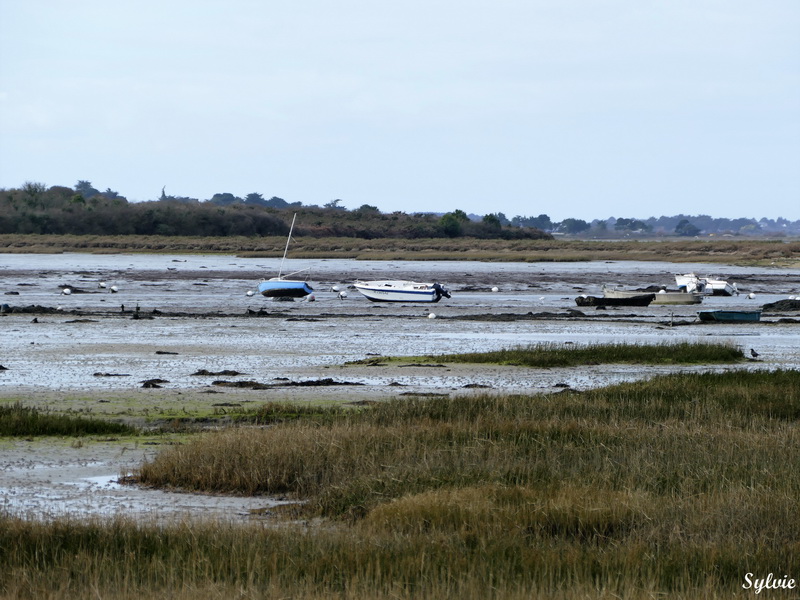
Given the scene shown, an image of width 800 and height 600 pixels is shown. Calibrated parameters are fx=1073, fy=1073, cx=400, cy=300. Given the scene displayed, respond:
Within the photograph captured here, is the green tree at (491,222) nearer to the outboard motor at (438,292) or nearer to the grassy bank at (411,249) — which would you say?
the grassy bank at (411,249)

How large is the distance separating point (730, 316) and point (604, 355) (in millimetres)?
14914

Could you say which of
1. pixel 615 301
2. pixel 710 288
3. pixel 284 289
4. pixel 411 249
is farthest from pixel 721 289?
pixel 411 249

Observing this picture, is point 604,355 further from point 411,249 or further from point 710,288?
point 411,249

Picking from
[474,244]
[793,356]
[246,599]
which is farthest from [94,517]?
[474,244]

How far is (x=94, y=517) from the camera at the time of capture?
9.59 metres

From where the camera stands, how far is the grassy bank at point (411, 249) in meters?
108

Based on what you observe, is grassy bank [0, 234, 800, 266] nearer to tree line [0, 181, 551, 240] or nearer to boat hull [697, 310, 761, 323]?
tree line [0, 181, 551, 240]

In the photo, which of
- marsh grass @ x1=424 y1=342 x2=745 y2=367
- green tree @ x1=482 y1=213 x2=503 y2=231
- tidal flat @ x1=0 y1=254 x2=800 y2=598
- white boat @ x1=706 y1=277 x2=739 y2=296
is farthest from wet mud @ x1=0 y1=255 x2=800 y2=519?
green tree @ x1=482 y1=213 x2=503 y2=231

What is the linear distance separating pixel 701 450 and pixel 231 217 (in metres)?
125

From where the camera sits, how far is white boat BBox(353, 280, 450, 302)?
49.5 m

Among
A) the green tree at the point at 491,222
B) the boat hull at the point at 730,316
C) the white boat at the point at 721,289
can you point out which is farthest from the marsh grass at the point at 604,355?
the green tree at the point at 491,222

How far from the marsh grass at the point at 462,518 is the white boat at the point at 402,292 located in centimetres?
3463

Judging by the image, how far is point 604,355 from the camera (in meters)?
25.9

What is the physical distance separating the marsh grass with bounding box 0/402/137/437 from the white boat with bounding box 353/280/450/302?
1362 inches
